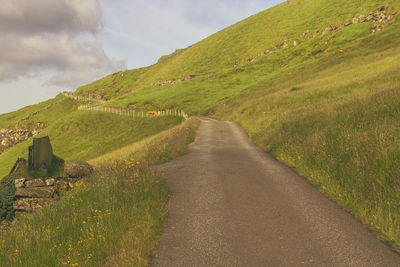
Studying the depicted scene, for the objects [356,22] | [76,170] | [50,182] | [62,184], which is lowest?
[62,184]

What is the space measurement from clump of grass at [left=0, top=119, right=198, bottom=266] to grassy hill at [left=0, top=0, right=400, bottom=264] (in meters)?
5.21

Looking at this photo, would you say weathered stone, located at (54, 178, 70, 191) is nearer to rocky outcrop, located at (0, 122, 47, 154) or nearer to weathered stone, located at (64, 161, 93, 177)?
weathered stone, located at (64, 161, 93, 177)

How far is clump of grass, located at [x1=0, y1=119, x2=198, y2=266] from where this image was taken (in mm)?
4590

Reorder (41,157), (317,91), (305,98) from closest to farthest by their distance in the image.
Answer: (41,157)
(305,98)
(317,91)

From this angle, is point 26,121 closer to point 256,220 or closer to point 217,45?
point 217,45

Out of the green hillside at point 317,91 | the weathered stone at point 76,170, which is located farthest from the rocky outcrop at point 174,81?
the weathered stone at point 76,170

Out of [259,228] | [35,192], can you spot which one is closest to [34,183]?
[35,192]

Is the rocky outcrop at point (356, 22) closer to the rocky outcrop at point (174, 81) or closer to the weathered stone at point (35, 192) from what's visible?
the rocky outcrop at point (174, 81)

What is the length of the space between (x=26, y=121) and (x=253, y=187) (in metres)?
104

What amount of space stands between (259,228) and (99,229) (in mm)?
3577

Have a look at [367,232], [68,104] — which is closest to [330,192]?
[367,232]

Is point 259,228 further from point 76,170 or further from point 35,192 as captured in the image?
point 35,192

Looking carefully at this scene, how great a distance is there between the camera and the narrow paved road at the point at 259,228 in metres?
4.50

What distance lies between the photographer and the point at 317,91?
94.1 ft
